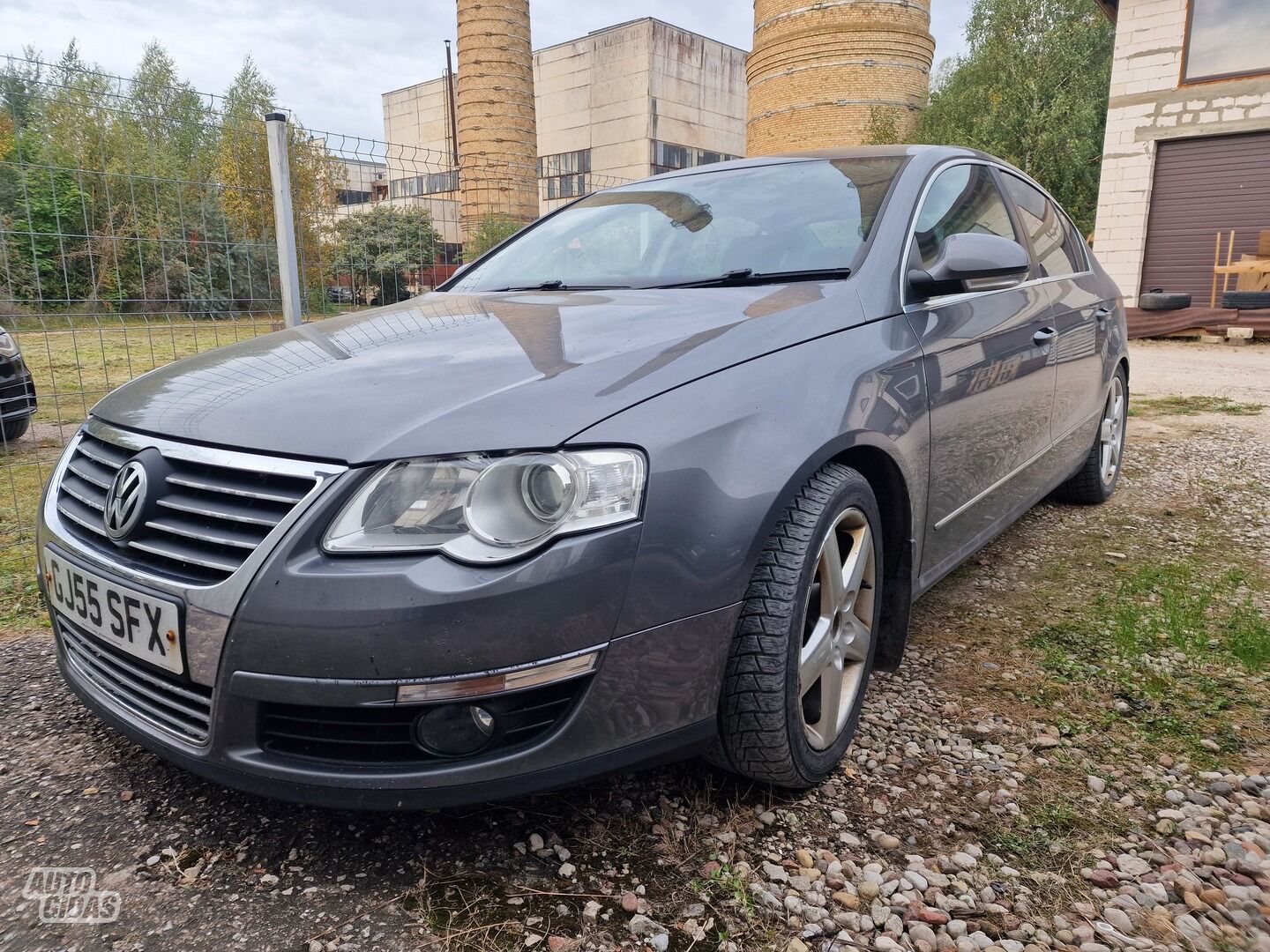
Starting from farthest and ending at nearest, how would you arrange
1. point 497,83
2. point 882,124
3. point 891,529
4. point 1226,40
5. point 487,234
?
point 882,124 → point 497,83 → point 1226,40 → point 487,234 → point 891,529

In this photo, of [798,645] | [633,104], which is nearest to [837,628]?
[798,645]

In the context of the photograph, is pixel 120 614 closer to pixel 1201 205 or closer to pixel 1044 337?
pixel 1044 337

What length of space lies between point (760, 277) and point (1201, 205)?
16.3 m

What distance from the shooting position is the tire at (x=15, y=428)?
5047mm

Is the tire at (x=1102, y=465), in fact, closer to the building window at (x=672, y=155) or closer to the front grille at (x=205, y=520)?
the front grille at (x=205, y=520)

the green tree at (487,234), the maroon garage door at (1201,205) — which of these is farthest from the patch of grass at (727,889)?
the maroon garage door at (1201,205)

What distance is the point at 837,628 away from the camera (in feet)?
6.31

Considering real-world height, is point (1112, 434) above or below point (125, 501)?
below

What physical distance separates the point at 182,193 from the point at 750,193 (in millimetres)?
3076

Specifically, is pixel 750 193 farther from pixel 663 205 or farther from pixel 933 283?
pixel 933 283

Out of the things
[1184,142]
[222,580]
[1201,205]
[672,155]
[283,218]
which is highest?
[672,155]

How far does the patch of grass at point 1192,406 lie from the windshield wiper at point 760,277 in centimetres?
570

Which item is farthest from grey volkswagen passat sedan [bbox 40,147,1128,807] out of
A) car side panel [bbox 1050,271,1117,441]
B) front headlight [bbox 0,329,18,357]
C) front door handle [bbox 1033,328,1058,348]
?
front headlight [bbox 0,329,18,357]

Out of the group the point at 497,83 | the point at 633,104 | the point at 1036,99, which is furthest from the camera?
the point at 633,104
